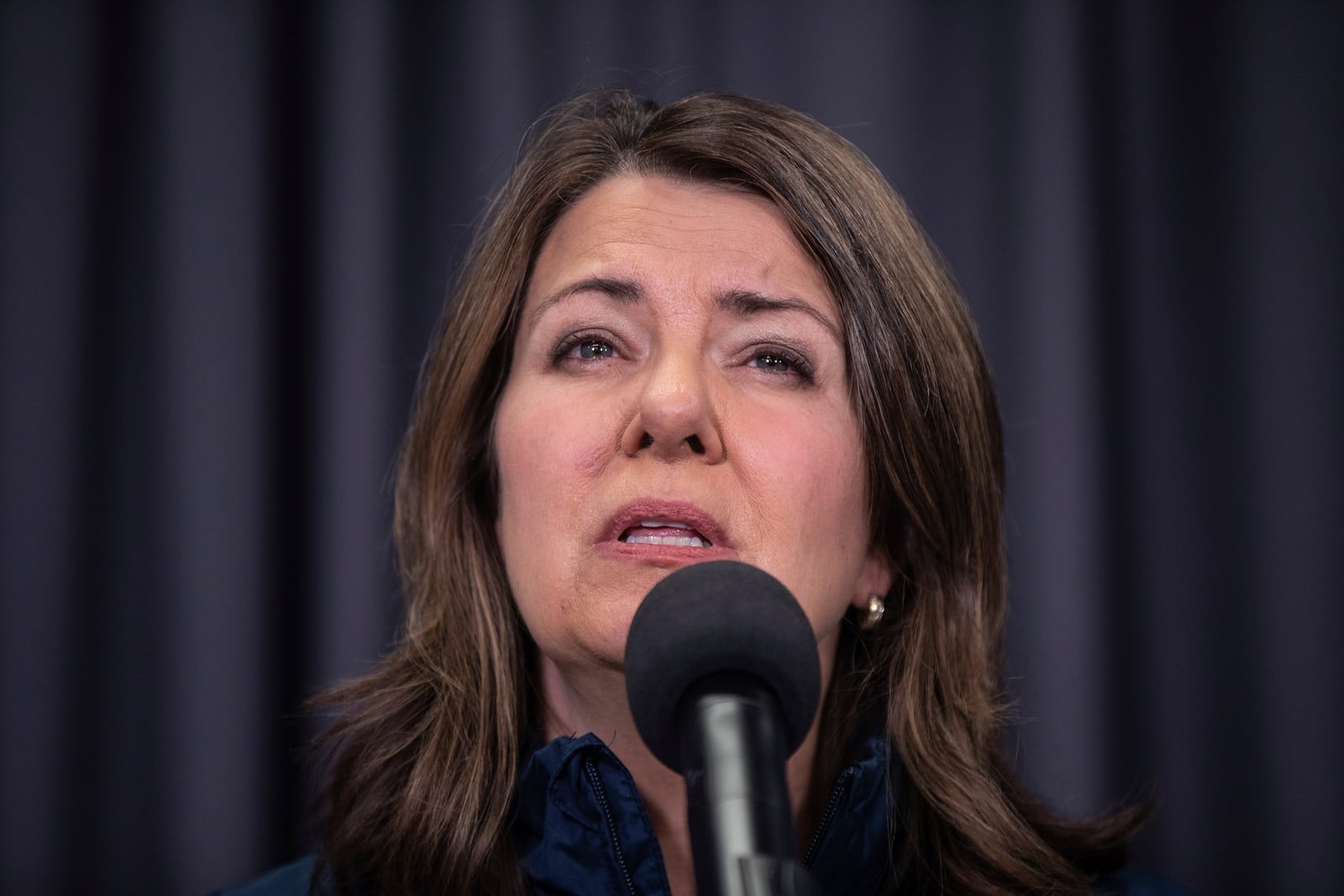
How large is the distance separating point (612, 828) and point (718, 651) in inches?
22.1

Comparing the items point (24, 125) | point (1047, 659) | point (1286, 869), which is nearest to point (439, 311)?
point (24, 125)

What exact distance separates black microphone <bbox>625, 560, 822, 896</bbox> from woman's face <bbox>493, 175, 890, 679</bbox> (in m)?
0.37

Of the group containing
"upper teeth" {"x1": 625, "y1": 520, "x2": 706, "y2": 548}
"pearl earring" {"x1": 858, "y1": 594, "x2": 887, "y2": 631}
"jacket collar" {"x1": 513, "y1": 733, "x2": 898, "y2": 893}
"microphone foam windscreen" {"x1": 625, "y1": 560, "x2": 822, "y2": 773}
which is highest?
"upper teeth" {"x1": 625, "y1": 520, "x2": 706, "y2": 548}

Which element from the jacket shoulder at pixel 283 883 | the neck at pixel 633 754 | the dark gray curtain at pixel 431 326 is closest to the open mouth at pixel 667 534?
the neck at pixel 633 754

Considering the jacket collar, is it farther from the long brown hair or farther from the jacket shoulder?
the jacket shoulder

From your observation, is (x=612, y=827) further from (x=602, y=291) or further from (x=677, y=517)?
(x=602, y=291)

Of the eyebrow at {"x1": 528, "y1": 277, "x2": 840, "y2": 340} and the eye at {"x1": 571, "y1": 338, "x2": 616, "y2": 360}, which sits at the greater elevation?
the eyebrow at {"x1": 528, "y1": 277, "x2": 840, "y2": 340}

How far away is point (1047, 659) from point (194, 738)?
4.51 ft

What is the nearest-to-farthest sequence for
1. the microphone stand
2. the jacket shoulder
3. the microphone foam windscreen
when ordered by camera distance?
the microphone stand < the microphone foam windscreen < the jacket shoulder

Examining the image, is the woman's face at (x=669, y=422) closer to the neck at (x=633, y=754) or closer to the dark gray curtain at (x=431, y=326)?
the neck at (x=633, y=754)

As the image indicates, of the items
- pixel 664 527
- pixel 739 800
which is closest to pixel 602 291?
pixel 664 527

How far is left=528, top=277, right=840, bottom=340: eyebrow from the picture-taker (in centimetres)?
130

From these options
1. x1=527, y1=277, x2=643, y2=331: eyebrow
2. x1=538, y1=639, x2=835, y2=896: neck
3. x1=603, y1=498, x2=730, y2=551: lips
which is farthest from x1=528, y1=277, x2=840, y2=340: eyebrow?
x1=538, y1=639, x2=835, y2=896: neck

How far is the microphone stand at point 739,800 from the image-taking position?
56 centimetres
